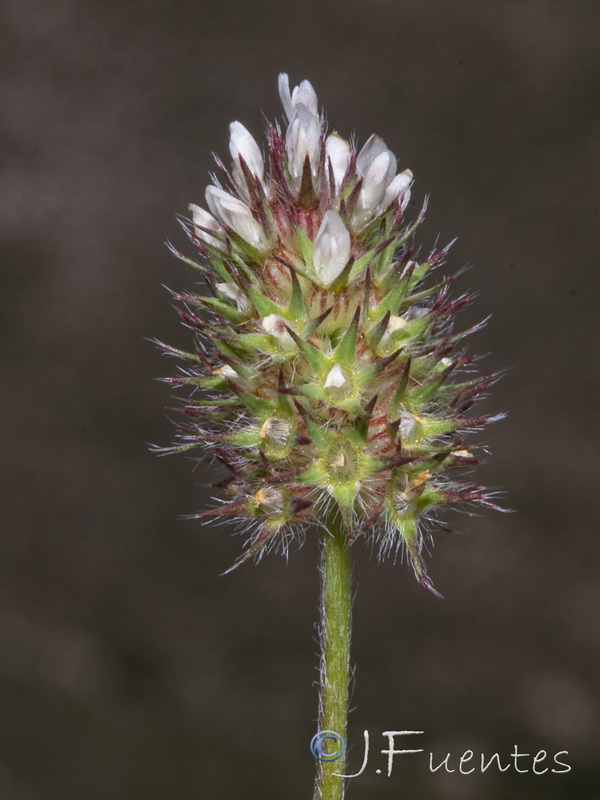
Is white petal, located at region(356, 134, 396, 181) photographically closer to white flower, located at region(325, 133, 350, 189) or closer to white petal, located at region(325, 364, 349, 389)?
white flower, located at region(325, 133, 350, 189)

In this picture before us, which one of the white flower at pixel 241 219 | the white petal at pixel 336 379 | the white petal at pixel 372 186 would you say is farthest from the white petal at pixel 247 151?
the white petal at pixel 336 379

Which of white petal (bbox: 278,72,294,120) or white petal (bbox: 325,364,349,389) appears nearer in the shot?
white petal (bbox: 325,364,349,389)

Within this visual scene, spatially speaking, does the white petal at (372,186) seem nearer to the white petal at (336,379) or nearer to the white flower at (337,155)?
the white flower at (337,155)

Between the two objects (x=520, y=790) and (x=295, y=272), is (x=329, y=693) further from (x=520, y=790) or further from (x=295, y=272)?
(x=520, y=790)

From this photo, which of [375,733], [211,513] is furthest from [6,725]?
[211,513]

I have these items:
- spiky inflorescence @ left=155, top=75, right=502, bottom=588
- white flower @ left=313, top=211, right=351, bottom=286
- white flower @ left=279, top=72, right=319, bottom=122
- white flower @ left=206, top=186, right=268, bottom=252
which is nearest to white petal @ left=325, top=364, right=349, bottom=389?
spiky inflorescence @ left=155, top=75, right=502, bottom=588

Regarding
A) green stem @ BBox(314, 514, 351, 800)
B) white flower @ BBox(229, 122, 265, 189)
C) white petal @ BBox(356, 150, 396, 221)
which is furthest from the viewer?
white flower @ BBox(229, 122, 265, 189)
